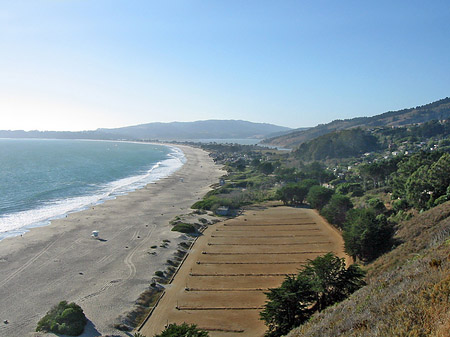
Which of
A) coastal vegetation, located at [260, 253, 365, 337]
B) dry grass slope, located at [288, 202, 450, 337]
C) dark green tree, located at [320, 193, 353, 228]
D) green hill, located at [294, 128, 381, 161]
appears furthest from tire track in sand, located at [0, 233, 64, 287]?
green hill, located at [294, 128, 381, 161]

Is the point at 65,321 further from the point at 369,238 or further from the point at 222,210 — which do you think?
the point at 222,210

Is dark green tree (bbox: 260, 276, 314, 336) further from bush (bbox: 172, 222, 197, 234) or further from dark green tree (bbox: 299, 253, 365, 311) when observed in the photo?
bush (bbox: 172, 222, 197, 234)

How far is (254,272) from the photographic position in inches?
1249

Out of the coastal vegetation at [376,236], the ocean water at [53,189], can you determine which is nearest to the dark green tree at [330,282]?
the coastal vegetation at [376,236]

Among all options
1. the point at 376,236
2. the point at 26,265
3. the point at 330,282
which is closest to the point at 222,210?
the point at 376,236

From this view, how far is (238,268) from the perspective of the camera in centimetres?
3269

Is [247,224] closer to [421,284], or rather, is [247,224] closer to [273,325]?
[273,325]

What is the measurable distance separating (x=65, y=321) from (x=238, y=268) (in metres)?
15.6

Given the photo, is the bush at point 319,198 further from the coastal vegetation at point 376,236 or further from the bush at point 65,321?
the bush at point 65,321

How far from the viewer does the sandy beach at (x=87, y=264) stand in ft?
82.0

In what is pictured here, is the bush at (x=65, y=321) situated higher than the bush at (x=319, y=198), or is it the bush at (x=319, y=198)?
the bush at (x=319, y=198)

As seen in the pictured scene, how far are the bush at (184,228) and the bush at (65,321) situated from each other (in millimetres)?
21446

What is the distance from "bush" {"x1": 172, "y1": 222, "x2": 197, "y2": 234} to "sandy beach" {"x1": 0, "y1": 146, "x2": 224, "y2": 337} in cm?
113

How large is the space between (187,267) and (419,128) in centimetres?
14969
